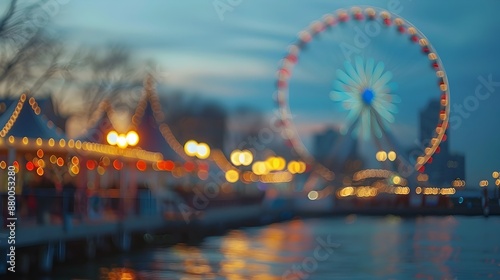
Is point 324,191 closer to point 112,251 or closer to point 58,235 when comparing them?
point 112,251

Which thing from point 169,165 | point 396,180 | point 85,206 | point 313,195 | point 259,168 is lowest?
point 85,206

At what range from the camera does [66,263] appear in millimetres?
30906

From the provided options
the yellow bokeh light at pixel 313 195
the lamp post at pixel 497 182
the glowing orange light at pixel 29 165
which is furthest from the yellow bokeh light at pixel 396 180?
the lamp post at pixel 497 182

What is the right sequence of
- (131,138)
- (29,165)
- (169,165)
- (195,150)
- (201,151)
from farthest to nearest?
(201,151) < (195,150) < (169,165) < (29,165) < (131,138)

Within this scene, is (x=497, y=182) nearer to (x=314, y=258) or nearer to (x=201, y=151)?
(x=314, y=258)

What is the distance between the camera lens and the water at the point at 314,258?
3023 cm

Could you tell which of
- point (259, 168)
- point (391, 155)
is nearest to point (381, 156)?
point (391, 155)

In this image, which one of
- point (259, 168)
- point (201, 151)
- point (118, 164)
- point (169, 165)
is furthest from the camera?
point (259, 168)

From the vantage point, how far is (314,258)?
1475 inches

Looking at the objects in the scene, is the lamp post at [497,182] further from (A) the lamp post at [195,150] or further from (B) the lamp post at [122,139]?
(A) the lamp post at [195,150]

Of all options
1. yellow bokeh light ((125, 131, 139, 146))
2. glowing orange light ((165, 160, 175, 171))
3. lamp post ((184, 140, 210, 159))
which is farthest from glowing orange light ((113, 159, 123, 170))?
lamp post ((184, 140, 210, 159))

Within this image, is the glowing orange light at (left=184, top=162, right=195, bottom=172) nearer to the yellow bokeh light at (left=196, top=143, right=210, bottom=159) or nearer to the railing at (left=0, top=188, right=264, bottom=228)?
the railing at (left=0, top=188, right=264, bottom=228)

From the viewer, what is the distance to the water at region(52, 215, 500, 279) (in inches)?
1190

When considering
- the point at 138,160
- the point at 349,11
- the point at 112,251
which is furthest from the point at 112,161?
the point at 349,11
